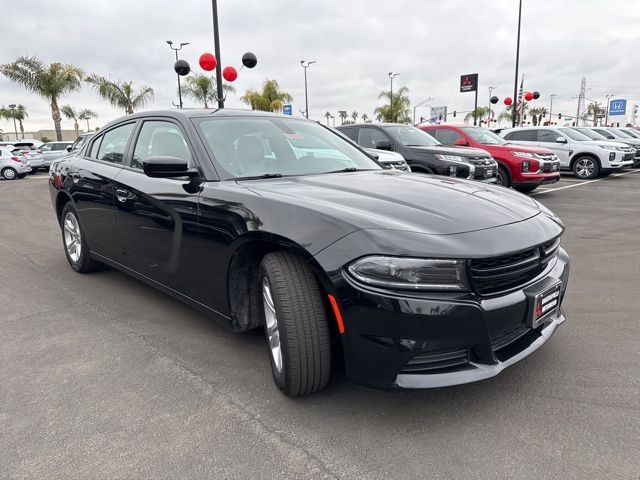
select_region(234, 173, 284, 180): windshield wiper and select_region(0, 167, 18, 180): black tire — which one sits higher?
select_region(234, 173, 284, 180): windshield wiper

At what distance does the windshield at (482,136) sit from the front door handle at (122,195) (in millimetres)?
9380

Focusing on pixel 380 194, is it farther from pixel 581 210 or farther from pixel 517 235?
pixel 581 210

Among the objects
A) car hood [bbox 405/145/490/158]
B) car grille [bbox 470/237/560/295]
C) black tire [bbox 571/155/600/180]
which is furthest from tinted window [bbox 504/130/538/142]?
car grille [bbox 470/237/560/295]

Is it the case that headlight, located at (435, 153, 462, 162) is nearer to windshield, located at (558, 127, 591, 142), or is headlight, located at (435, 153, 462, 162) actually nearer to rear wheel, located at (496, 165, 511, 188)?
rear wheel, located at (496, 165, 511, 188)

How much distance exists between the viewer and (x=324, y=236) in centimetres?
226

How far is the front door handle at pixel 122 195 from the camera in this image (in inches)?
145

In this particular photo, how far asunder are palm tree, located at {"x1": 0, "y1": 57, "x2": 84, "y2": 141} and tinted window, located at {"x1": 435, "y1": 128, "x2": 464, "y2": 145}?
27565 millimetres

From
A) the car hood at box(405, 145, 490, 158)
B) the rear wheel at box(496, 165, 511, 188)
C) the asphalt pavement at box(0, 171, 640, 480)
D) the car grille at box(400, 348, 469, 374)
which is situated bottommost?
the asphalt pavement at box(0, 171, 640, 480)

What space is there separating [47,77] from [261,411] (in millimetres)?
34127

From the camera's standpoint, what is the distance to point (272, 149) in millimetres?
3412

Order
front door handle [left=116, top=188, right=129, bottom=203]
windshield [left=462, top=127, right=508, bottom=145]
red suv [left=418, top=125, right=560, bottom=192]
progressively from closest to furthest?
front door handle [left=116, top=188, right=129, bottom=203] < red suv [left=418, top=125, right=560, bottom=192] < windshield [left=462, top=127, right=508, bottom=145]

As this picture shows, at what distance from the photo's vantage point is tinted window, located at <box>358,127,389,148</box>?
993cm

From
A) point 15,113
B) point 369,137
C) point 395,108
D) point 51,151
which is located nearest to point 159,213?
point 369,137

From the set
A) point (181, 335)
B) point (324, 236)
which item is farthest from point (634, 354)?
point (181, 335)
